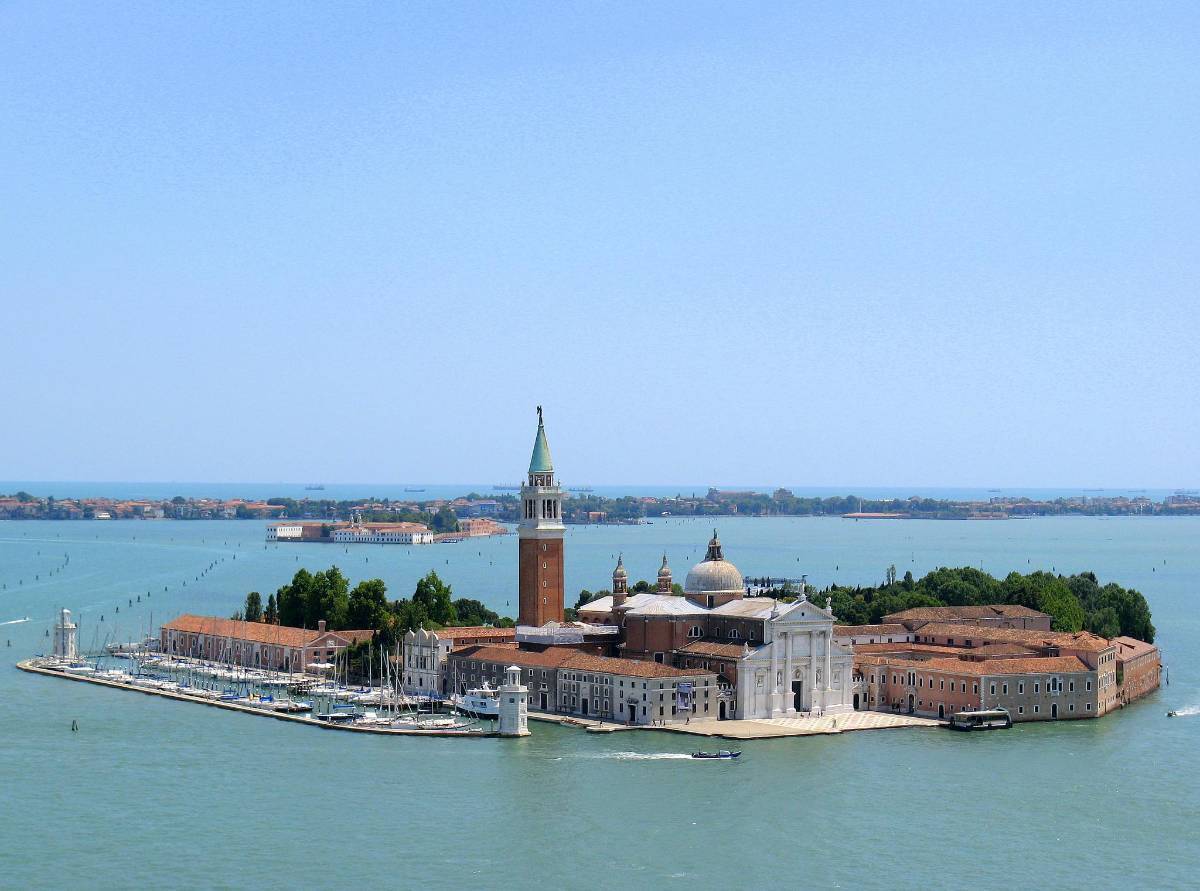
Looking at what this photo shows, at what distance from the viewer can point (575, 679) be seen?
42.0m

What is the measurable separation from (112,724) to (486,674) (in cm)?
930

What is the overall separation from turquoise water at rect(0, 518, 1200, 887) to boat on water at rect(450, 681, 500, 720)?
304cm

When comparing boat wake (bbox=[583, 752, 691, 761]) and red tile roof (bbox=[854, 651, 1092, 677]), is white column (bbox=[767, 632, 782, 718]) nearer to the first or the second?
red tile roof (bbox=[854, 651, 1092, 677])

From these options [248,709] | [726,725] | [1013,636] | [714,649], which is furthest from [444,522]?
[726,725]

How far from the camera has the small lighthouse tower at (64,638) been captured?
5306 centimetres

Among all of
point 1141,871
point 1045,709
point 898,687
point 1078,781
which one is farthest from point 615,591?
point 1141,871

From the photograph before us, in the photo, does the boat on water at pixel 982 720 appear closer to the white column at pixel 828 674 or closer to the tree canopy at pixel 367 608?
the white column at pixel 828 674

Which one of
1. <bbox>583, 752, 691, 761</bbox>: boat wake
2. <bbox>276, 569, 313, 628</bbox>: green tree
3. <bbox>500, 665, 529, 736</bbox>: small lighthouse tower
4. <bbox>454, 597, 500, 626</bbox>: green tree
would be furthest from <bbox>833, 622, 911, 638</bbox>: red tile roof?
<bbox>276, 569, 313, 628</bbox>: green tree

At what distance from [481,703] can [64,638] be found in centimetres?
1771

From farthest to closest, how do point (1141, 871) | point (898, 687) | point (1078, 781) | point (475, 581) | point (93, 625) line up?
point (475, 581) < point (93, 625) < point (898, 687) < point (1078, 781) < point (1141, 871)

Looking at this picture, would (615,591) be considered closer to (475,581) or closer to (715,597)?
(715,597)

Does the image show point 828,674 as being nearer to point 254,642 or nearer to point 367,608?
point 367,608

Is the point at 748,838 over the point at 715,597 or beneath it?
beneath

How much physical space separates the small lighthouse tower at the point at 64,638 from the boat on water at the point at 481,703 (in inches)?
635
